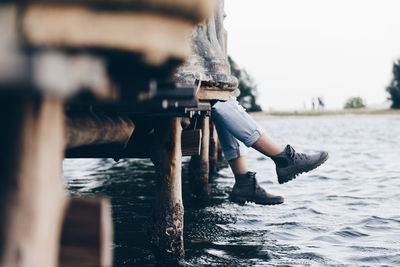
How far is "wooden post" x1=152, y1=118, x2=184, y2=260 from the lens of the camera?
16.2 feet

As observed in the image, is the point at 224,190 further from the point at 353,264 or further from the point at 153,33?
the point at 153,33

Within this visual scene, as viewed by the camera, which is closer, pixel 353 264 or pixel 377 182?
pixel 353 264

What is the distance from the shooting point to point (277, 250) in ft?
18.8

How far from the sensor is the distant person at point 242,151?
5.41 metres

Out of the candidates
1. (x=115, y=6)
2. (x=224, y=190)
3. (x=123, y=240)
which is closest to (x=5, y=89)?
(x=115, y=6)

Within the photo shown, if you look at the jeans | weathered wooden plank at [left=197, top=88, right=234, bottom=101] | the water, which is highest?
weathered wooden plank at [left=197, top=88, right=234, bottom=101]

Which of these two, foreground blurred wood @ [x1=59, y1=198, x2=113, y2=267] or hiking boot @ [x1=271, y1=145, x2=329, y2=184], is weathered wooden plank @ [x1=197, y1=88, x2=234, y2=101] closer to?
hiking boot @ [x1=271, y1=145, x2=329, y2=184]

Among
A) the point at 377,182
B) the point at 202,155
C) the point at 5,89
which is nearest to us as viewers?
the point at 5,89

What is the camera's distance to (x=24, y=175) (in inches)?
59.2

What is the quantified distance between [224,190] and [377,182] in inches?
110

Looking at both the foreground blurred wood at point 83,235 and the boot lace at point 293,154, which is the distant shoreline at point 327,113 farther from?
the foreground blurred wood at point 83,235

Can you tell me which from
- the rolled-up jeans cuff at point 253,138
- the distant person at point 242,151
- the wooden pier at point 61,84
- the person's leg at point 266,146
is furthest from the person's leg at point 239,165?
the wooden pier at point 61,84

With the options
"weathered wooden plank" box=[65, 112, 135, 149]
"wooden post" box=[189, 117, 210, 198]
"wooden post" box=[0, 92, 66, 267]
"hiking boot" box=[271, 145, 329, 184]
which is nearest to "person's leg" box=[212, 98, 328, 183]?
"hiking boot" box=[271, 145, 329, 184]

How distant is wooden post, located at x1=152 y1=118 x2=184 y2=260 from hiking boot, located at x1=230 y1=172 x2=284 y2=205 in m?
0.82
